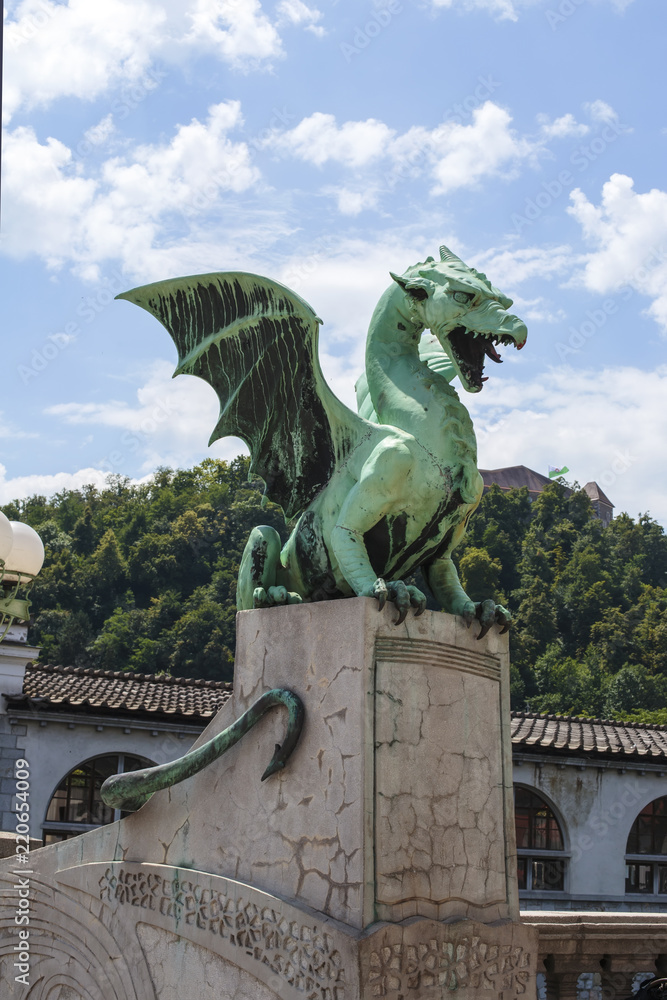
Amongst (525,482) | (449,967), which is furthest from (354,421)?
(525,482)

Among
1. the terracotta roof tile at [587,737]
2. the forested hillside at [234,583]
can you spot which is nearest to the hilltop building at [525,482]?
the forested hillside at [234,583]

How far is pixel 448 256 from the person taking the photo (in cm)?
515

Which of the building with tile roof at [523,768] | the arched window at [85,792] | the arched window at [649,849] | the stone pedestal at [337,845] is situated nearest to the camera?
the stone pedestal at [337,845]

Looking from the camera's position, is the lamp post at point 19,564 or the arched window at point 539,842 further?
the arched window at point 539,842

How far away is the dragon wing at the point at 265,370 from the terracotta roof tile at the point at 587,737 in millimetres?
13051

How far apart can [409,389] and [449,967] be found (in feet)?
8.42

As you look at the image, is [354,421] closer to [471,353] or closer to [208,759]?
[471,353]

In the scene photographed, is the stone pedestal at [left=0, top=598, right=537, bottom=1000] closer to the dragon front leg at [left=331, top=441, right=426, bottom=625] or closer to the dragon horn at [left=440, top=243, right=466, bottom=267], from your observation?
the dragon front leg at [left=331, top=441, right=426, bottom=625]

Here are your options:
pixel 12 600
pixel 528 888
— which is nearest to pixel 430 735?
pixel 12 600

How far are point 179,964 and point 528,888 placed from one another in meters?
14.6

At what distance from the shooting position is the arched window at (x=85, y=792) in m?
16.7

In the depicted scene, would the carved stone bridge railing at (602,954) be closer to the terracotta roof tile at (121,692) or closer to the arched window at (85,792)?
the terracotta roof tile at (121,692)

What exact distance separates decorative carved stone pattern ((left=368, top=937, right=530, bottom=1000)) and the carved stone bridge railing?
9.0 inches

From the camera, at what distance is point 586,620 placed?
5181cm
